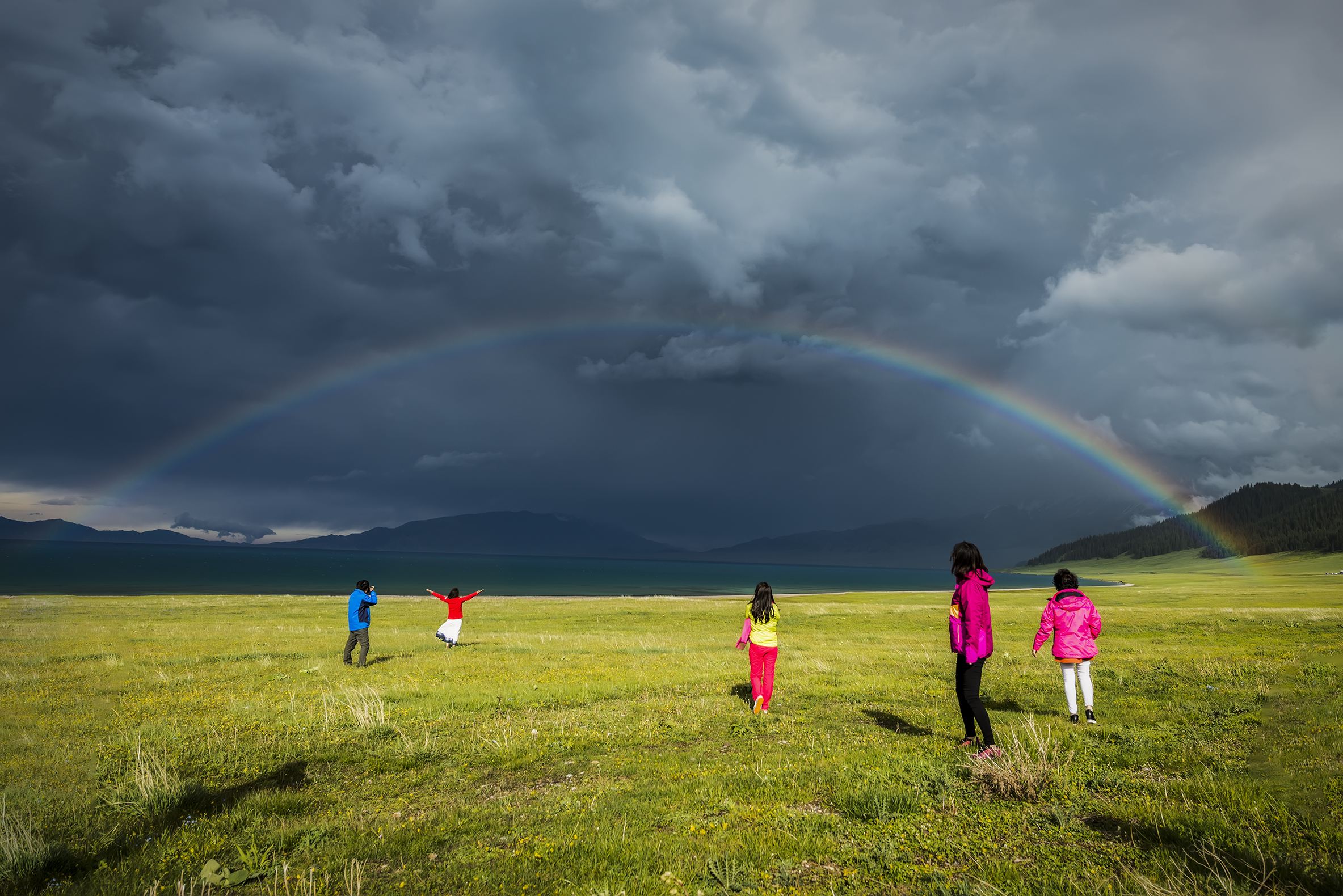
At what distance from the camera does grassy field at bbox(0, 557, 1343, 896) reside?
609 cm

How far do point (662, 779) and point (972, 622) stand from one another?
524 cm

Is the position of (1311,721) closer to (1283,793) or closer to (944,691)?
(1283,793)

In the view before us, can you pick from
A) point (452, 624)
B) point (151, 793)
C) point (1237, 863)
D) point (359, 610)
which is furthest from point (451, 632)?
point (1237, 863)

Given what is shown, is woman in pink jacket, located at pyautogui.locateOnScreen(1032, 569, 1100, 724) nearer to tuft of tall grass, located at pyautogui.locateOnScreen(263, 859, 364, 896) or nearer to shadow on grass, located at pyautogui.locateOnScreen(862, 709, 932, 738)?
shadow on grass, located at pyautogui.locateOnScreen(862, 709, 932, 738)

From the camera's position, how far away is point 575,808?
26.0 ft

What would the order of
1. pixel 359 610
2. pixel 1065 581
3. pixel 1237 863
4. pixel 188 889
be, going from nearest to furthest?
pixel 1237 863 < pixel 188 889 < pixel 1065 581 < pixel 359 610

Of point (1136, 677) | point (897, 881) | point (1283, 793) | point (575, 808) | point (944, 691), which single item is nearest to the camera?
point (897, 881)

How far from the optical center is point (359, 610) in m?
19.5

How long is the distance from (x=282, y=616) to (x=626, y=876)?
47.9 meters

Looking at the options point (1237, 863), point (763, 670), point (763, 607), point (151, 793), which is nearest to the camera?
point (1237, 863)

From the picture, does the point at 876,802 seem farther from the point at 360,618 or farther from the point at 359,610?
the point at 360,618

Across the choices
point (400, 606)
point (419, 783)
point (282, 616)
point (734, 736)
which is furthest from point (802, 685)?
point (400, 606)

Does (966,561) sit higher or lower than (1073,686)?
higher

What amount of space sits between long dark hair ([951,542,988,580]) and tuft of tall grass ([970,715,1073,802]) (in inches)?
95.0
